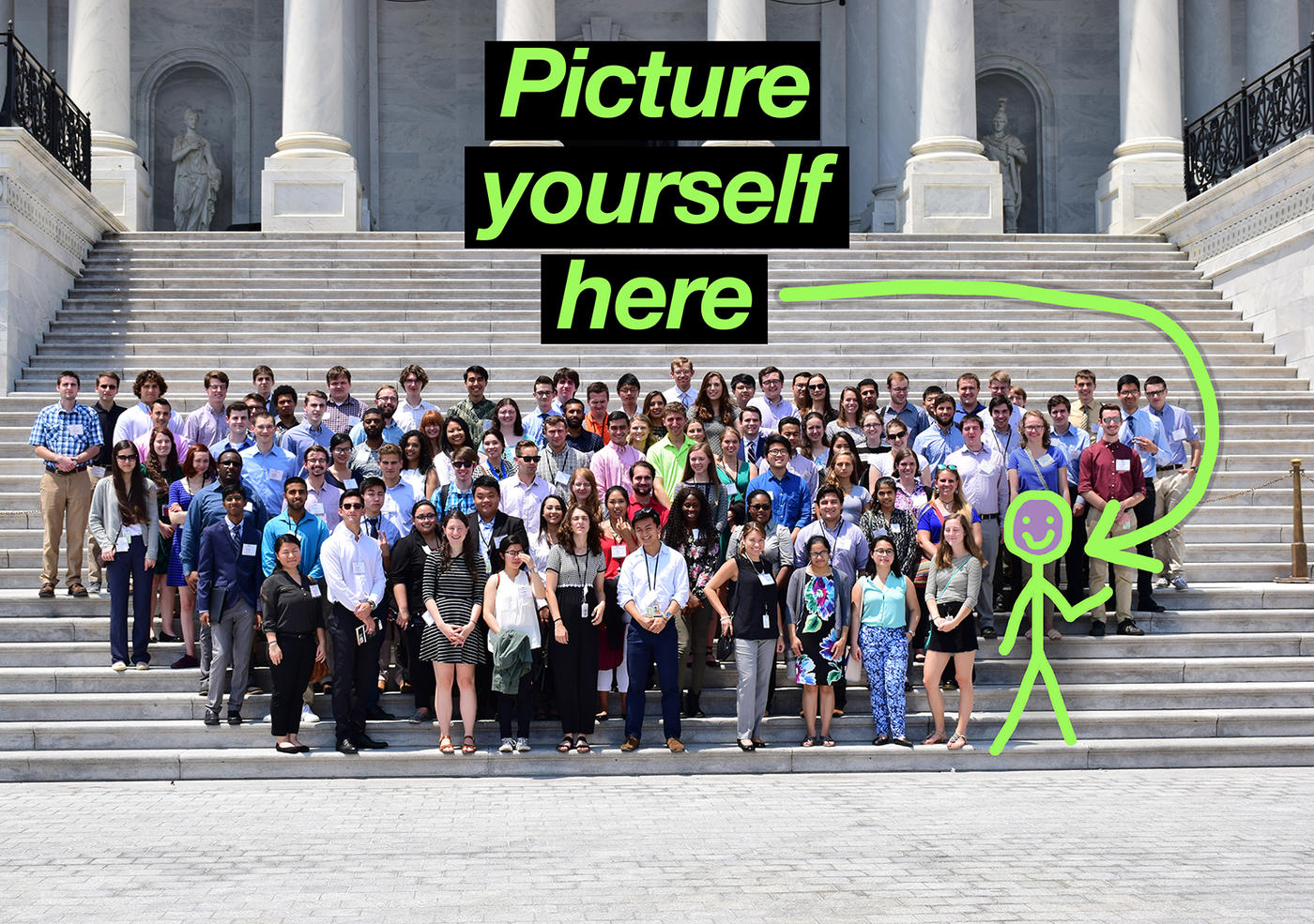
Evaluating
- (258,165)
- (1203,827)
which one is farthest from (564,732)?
(258,165)

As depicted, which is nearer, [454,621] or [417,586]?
[454,621]

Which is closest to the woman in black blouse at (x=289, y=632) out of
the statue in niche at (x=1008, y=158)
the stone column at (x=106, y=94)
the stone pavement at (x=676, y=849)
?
the stone pavement at (x=676, y=849)

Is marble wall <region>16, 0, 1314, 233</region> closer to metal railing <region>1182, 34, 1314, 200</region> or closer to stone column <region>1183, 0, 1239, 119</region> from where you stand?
stone column <region>1183, 0, 1239, 119</region>

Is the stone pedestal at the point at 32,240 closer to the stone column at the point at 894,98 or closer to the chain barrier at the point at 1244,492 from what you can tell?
the chain barrier at the point at 1244,492

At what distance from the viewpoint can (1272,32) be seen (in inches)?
1168

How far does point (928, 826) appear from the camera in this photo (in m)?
9.59

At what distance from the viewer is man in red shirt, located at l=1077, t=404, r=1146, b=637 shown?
44.1 feet

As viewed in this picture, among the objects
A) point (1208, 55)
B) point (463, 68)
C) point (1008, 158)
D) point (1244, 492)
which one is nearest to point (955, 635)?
point (1244, 492)

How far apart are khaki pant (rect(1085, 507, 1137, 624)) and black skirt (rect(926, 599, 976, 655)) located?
6.11 ft

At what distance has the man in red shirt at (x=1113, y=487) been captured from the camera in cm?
1343

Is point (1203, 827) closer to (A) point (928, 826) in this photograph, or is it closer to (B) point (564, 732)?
(A) point (928, 826)

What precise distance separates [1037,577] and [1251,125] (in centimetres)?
1284

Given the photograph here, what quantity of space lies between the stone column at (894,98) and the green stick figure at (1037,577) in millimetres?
16392

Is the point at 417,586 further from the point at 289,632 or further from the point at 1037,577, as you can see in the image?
the point at 1037,577
